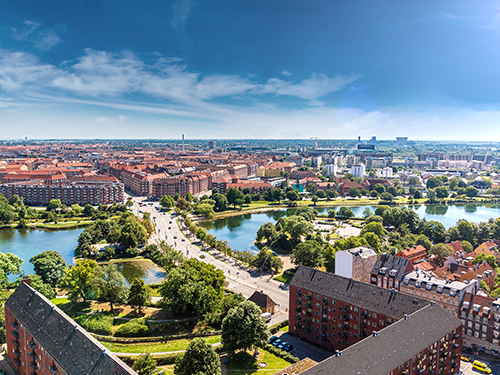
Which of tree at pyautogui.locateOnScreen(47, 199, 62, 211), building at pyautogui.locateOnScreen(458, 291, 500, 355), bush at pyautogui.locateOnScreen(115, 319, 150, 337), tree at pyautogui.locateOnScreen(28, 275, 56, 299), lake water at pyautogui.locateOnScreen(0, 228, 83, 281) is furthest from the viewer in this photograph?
tree at pyautogui.locateOnScreen(47, 199, 62, 211)

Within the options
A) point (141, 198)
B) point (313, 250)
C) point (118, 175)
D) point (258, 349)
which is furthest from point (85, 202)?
point (258, 349)

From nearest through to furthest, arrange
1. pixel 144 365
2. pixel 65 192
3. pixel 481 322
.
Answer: pixel 144 365 → pixel 481 322 → pixel 65 192

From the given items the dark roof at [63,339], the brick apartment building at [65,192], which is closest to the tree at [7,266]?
the dark roof at [63,339]

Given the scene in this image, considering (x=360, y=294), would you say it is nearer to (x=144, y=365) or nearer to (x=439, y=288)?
(x=439, y=288)

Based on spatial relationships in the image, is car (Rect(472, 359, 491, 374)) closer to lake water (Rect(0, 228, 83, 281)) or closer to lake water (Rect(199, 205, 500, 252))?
lake water (Rect(199, 205, 500, 252))

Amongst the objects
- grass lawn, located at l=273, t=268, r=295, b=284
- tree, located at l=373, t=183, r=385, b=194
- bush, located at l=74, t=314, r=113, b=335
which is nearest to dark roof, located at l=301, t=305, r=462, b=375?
bush, located at l=74, t=314, r=113, b=335

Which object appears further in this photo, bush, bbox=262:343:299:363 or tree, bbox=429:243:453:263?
tree, bbox=429:243:453:263

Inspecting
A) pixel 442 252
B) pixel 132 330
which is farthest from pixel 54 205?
pixel 442 252
